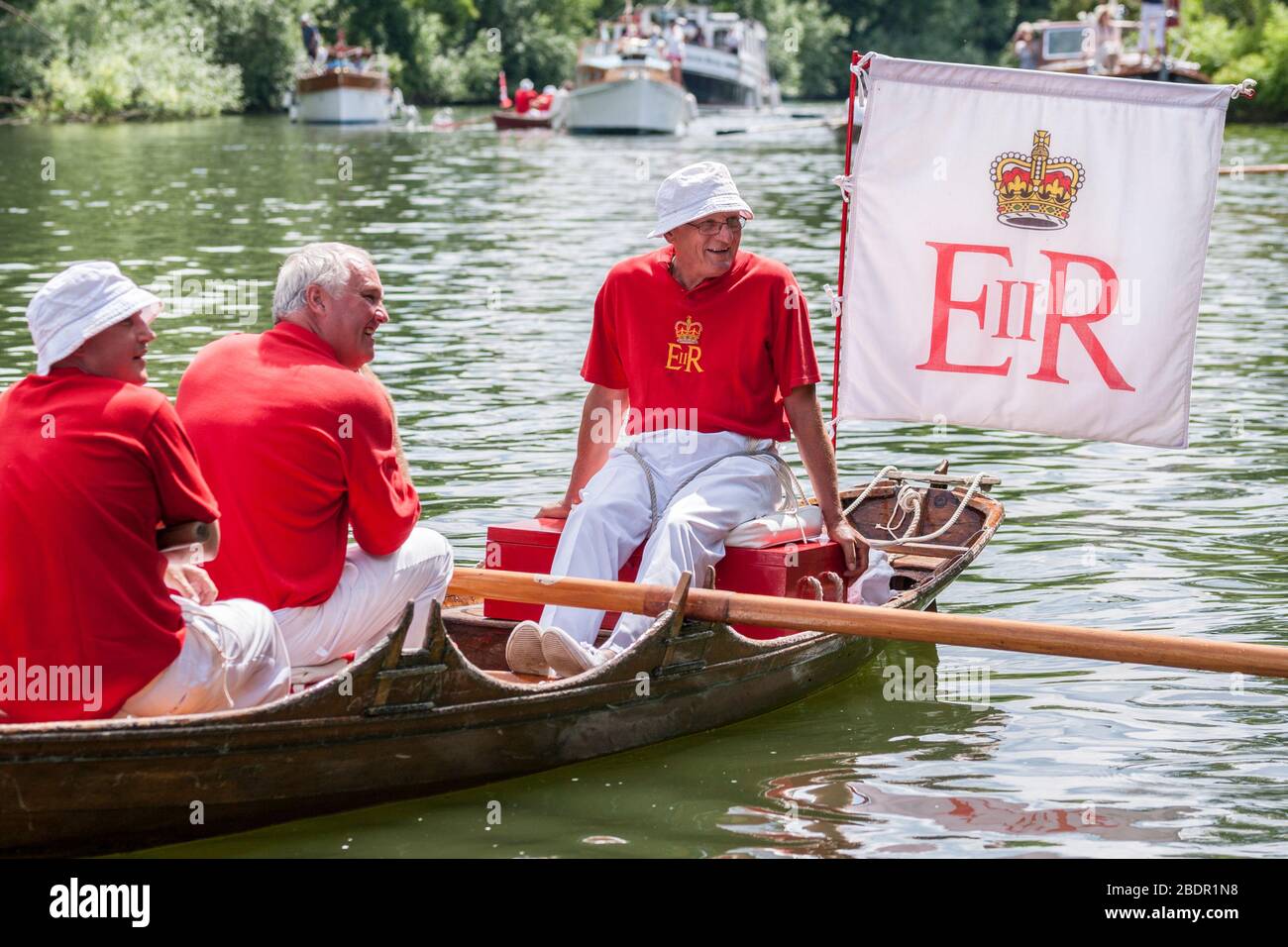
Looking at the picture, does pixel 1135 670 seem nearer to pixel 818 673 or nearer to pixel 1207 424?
pixel 818 673

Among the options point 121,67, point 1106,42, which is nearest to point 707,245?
point 1106,42

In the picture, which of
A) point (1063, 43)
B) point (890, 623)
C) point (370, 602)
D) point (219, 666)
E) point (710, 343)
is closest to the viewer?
point (219, 666)

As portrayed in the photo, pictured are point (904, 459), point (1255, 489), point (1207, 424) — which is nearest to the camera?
point (1255, 489)

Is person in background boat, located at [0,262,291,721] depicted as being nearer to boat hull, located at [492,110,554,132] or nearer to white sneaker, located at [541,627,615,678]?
white sneaker, located at [541,627,615,678]

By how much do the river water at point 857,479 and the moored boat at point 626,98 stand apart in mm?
20139

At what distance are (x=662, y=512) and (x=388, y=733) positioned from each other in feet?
5.54

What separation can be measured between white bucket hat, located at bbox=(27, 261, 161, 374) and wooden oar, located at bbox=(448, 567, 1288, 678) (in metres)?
2.10

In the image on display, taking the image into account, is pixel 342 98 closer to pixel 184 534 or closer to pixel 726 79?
pixel 726 79

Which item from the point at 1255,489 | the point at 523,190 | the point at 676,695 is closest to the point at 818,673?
the point at 676,695

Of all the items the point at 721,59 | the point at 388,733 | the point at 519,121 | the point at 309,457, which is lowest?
the point at 388,733

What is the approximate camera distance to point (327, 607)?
245 inches

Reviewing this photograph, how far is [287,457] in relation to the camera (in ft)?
19.5

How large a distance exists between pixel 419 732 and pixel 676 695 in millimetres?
1141

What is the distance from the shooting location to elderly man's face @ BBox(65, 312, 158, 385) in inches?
207
